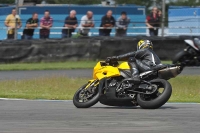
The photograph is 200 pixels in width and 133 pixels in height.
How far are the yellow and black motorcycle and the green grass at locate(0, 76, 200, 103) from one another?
202cm

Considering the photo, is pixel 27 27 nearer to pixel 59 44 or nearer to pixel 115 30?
pixel 59 44

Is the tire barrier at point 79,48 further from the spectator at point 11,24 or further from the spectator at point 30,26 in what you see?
the spectator at point 30,26

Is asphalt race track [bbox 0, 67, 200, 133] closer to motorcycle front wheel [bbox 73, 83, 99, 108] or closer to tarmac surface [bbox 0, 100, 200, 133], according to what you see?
tarmac surface [bbox 0, 100, 200, 133]

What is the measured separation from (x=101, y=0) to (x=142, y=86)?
1741cm

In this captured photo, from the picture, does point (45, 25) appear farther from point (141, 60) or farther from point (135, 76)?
point (135, 76)

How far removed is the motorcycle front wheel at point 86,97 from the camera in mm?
10852

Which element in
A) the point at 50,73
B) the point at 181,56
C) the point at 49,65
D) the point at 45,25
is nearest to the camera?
the point at 50,73

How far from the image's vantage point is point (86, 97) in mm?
11016

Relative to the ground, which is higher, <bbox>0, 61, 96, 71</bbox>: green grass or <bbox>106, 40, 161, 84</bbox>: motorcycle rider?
<bbox>106, 40, 161, 84</bbox>: motorcycle rider

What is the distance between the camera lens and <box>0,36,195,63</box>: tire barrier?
2158cm

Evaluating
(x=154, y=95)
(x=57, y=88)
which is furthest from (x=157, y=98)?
(x=57, y=88)

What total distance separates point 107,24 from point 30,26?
9.37 feet

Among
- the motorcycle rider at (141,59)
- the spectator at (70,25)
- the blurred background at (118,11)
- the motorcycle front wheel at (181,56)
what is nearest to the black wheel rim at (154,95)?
the motorcycle rider at (141,59)

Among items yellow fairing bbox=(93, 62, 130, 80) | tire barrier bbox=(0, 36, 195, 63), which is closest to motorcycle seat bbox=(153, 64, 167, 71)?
yellow fairing bbox=(93, 62, 130, 80)
